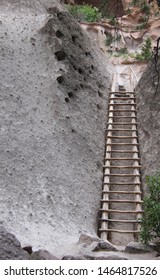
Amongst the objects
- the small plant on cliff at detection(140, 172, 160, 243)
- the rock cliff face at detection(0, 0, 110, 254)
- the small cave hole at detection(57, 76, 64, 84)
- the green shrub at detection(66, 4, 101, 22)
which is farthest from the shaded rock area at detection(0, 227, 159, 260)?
the green shrub at detection(66, 4, 101, 22)

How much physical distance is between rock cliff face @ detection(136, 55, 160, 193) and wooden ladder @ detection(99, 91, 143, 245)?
0.17 meters

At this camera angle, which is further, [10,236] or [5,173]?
[5,173]

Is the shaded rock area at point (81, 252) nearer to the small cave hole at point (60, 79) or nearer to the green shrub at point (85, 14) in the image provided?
the small cave hole at point (60, 79)

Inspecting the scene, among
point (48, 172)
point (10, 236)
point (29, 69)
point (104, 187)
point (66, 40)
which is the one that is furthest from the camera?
point (66, 40)

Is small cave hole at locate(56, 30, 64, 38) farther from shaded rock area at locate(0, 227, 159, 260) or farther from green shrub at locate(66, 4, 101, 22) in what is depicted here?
green shrub at locate(66, 4, 101, 22)

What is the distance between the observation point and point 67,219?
8016 millimetres

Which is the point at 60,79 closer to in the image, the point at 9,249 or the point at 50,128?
the point at 50,128

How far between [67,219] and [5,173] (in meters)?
1.46

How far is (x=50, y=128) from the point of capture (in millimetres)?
9883

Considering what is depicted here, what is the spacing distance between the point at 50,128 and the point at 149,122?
9.41 feet

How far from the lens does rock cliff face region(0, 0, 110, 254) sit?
7660 mm

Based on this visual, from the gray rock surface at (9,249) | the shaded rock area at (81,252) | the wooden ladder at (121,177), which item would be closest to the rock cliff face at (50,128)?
the wooden ladder at (121,177)
